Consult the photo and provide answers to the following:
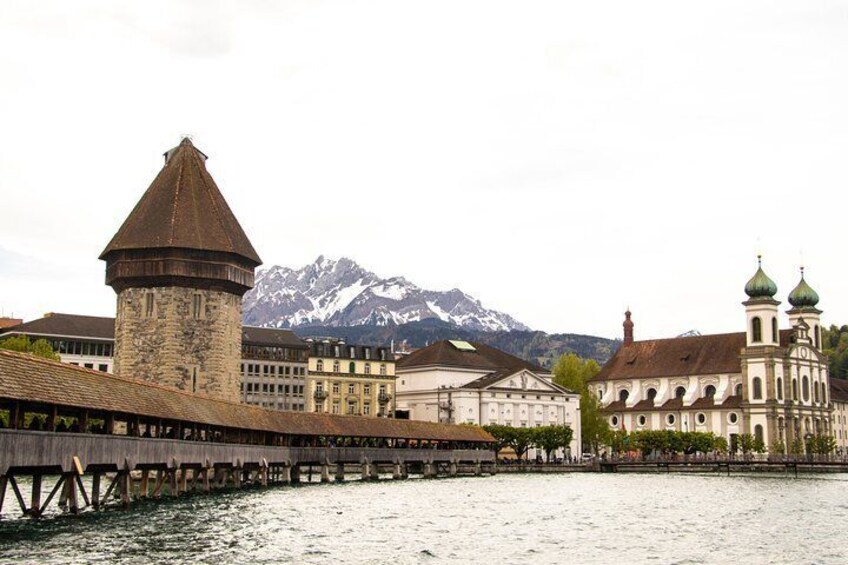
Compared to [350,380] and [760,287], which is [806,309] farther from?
[350,380]

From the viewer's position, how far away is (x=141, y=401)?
41500 mm

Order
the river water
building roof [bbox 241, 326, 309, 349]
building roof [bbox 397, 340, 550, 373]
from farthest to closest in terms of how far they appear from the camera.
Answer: building roof [bbox 397, 340, 550, 373] → building roof [bbox 241, 326, 309, 349] → the river water

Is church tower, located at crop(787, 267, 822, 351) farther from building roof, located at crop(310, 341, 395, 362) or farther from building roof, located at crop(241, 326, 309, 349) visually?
building roof, located at crop(241, 326, 309, 349)

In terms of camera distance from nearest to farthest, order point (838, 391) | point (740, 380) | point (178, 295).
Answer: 1. point (178, 295)
2. point (740, 380)
3. point (838, 391)

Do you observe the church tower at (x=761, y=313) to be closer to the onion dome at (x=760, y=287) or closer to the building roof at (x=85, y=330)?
the onion dome at (x=760, y=287)

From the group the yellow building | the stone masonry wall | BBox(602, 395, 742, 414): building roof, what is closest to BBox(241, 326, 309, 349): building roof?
the yellow building

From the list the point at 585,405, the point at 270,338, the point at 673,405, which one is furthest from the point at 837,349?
the point at 270,338

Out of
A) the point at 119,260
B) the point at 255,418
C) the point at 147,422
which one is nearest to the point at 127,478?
the point at 147,422

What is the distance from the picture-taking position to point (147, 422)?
143 ft

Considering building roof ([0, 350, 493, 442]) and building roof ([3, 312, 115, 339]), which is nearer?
building roof ([0, 350, 493, 442])

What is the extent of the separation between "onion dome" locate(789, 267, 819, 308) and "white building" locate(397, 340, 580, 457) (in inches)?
1383

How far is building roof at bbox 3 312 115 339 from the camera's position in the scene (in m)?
98.4

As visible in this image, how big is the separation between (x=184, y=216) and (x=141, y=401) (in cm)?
2871

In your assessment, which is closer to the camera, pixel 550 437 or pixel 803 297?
pixel 550 437
